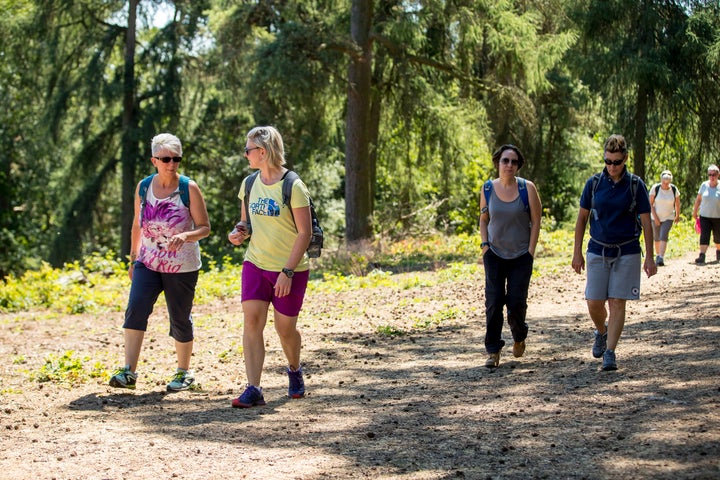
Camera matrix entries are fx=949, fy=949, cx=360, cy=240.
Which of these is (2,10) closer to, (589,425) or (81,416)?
(81,416)

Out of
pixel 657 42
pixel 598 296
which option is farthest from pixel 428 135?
pixel 598 296

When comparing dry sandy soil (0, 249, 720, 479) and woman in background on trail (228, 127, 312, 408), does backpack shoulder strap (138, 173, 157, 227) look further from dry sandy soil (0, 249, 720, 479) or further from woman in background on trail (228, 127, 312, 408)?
dry sandy soil (0, 249, 720, 479)

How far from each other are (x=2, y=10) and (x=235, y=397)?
25460 millimetres

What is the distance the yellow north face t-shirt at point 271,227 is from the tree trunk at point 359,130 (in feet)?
45.7

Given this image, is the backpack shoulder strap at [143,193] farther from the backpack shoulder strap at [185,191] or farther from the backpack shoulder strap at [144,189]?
the backpack shoulder strap at [185,191]

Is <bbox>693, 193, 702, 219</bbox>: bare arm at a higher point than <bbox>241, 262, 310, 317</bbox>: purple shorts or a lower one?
higher

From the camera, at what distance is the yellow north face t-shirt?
689 centimetres

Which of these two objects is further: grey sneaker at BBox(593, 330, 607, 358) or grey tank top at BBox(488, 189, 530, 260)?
grey sneaker at BBox(593, 330, 607, 358)

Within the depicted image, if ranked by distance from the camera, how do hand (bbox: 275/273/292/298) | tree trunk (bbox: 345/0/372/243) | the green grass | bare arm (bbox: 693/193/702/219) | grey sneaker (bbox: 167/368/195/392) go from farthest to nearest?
tree trunk (bbox: 345/0/372/243)
bare arm (bbox: 693/193/702/219)
the green grass
grey sneaker (bbox: 167/368/195/392)
hand (bbox: 275/273/292/298)

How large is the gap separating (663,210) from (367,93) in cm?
757

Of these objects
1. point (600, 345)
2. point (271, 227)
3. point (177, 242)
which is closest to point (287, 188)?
point (271, 227)

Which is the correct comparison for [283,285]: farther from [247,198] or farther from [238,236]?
[247,198]

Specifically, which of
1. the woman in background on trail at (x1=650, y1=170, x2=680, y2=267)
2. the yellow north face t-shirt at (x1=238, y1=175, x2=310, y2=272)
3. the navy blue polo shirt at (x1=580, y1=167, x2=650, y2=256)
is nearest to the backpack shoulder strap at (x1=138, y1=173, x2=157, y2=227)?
the yellow north face t-shirt at (x1=238, y1=175, x2=310, y2=272)

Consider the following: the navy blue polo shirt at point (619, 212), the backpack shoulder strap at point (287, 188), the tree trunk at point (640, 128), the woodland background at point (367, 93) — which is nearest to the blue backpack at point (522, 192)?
the navy blue polo shirt at point (619, 212)
